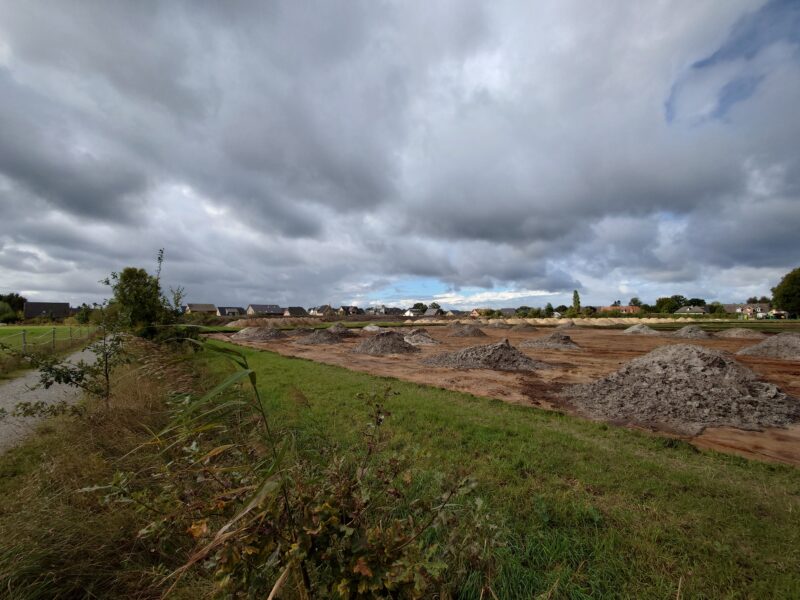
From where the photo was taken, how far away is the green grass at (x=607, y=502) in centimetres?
314

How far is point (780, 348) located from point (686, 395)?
50.4 ft

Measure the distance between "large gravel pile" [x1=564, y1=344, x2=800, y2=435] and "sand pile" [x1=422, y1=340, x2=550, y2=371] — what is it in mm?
4649

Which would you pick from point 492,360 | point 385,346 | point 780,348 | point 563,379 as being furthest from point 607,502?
point 780,348

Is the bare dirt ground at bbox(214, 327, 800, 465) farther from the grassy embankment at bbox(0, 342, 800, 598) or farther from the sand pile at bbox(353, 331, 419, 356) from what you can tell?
the grassy embankment at bbox(0, 342, 800, 598)

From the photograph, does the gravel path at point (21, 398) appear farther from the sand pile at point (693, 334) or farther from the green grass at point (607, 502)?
the sand pile at point (693, 334)

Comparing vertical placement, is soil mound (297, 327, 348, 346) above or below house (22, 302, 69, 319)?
below

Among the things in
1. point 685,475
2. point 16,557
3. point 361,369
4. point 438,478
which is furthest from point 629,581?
point 361,369

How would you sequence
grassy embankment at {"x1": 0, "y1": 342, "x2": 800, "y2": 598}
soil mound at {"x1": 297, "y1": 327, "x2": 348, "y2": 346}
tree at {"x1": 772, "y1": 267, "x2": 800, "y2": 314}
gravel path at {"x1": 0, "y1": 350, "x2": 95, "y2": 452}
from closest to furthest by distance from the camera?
grassy embankment at {"x1": 0, "y1": 342, "x2": 800, "y2": 598} < gravel path at {"x1": 0, "y1": 350, "x2": 95, "y2": 452} < soil mound at {"x1": 297, "y1": 327, "x2": 348, "y2": 346} < tree at {"x1": 772, "y1": 267, "x2": 800, "y2": 314}

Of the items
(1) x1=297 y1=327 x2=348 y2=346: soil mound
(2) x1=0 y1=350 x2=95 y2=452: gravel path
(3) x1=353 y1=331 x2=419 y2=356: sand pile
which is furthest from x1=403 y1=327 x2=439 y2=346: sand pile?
(2) x1=0 y1=350 x2=95 y2=452: gravel path

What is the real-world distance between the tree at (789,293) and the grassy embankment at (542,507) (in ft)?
258

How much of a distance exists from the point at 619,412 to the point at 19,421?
13216mm

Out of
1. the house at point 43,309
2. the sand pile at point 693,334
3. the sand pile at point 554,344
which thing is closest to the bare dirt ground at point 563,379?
the sand pile at point 554,344

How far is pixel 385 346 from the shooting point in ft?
76.3

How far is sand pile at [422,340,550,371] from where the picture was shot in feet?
53.2
